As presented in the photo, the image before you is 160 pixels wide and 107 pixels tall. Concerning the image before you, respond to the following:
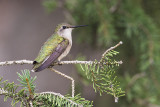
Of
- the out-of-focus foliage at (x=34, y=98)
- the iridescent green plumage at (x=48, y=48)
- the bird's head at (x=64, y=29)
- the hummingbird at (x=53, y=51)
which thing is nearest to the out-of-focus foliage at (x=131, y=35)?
the bird's head at (x=64, y=29)

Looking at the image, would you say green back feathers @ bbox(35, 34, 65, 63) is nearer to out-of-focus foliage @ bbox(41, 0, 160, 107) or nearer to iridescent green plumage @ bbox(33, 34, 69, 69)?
iridescent green plumage @ bbox(33, 34, 69, 69)

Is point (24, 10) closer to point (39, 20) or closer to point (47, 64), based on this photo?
point (39, 20)

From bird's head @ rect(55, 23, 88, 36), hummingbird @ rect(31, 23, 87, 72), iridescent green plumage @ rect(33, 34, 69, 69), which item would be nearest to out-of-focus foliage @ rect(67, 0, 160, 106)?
bird's head @ rect(55, 23, 88, 36)

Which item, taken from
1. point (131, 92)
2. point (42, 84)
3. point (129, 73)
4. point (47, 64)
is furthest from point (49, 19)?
point (47, 64)

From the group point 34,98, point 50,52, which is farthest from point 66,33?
point 34,98

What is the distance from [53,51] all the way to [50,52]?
54 millimetres

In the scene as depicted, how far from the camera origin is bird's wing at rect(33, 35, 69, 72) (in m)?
2.86

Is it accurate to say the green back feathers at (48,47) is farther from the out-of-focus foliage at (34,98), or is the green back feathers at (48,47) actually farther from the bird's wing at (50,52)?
the out-of-focus foliage at (34,98)

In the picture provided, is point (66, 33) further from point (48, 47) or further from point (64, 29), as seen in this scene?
point (48, 47)

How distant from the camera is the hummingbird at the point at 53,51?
286 centimetres

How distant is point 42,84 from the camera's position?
7375 mm

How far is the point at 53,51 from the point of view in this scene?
3252 mm

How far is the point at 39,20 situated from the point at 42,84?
6.45ft

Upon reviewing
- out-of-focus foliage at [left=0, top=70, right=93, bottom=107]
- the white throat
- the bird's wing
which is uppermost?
the white throat
